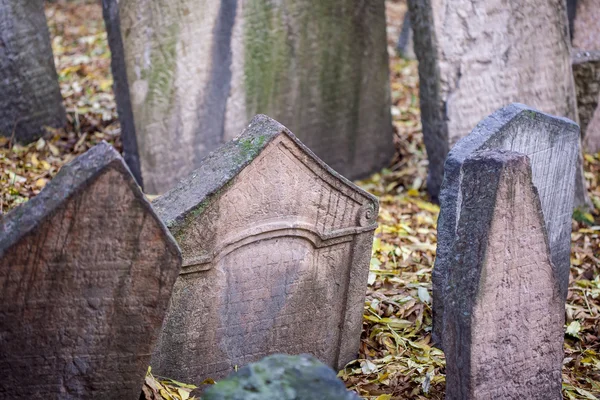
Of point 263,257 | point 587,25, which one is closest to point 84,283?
point 263,257

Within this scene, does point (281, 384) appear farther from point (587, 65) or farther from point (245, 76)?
point (587, 65)

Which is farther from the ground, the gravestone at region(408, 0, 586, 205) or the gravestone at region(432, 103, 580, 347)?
the gravestone at region(408, 0, 586, 205)

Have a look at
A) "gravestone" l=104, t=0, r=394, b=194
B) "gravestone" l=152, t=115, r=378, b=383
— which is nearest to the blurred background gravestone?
"gravestone" l=104, t=0, r=394, b=194

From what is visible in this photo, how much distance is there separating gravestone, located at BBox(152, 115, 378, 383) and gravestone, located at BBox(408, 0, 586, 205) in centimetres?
204

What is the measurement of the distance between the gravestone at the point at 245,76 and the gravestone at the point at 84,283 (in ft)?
8.85

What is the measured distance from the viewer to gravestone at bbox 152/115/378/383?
3.27 metres

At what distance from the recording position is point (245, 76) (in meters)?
5.70

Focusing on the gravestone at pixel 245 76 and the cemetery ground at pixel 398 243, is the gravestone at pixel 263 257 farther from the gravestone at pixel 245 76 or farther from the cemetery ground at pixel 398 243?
the gravestone at pixel 245 76

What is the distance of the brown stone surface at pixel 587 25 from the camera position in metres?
7.18

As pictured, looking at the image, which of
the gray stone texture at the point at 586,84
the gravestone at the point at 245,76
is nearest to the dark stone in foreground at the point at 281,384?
the gravestone at the point at 245,76

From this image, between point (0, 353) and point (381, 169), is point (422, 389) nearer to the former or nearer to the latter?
point (0, 353)

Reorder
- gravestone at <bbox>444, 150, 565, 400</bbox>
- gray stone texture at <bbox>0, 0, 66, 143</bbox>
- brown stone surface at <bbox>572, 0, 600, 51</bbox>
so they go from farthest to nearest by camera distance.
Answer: brown stone surface at <bbox>572, 0, 600, 51</bbox> → gray stone texture at <bbox>0, 0, 66, 143</bbox> → gravestone at <bbox>444, 150, 565, 400</bbox>

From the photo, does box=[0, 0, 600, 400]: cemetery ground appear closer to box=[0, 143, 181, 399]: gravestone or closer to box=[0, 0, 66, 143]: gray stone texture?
box=[0, 0, 66, 143]: gray stone texture

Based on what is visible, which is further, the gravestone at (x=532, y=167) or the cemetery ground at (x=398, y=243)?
the cemetery ground at (x=398, y=243)
